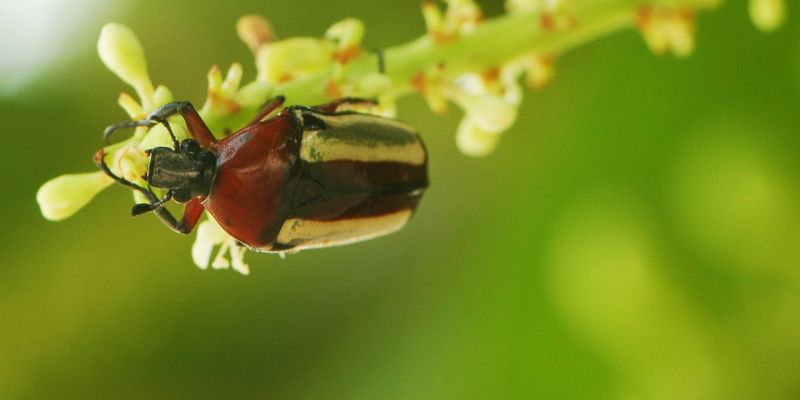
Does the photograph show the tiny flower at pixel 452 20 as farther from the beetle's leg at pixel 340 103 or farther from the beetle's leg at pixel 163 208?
the beetle's leg at pixel 163 208

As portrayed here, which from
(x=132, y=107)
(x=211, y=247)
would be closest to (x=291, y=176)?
(x=211, y=247)

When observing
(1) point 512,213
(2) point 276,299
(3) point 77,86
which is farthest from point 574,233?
(3) point 77,86

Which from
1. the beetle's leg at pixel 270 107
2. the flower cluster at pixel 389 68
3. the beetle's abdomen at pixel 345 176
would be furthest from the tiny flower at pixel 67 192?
the beetle's abdomen at pixel 345 176

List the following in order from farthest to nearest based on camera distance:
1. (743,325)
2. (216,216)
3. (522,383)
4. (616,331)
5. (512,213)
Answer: (512,213) < (522,383) < (616,331) < (743,325) < (216,216)

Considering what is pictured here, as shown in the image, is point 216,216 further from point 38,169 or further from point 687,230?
point 38,169

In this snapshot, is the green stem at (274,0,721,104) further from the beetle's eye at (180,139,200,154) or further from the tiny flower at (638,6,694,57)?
the beetle's eye at (180,139,200,154)

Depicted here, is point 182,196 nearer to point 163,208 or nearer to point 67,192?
point 163,208
